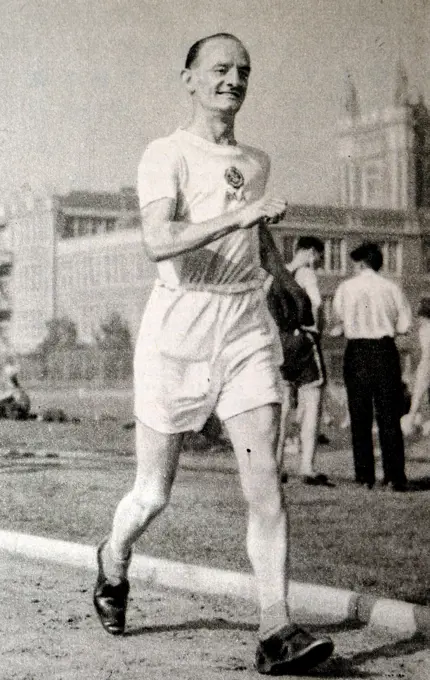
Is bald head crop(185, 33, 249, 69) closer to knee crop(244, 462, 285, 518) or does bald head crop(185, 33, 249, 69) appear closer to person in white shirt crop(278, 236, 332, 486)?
person in white shirt crop(278, 236, 332, 486)

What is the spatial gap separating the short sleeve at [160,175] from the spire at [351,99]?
90cm

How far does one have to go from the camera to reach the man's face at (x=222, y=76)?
3.46 m

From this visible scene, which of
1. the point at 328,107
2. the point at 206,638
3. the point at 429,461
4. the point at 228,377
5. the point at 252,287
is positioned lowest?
the point at 206,638

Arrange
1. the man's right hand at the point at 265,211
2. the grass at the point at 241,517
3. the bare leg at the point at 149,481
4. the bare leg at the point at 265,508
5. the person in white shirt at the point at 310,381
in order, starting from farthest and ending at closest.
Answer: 1. the person in white shirt at the point at 310,381
2. the grass at the point at 241,517
3. the bare leg at the point at 149,481
4. the bare leg at the point at 265,508
5. the man's right hand at the point at 265,211

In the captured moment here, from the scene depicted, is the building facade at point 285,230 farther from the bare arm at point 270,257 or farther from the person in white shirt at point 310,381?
the bare arm at point 270,257

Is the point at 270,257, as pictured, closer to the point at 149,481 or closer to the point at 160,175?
the point at 160,175

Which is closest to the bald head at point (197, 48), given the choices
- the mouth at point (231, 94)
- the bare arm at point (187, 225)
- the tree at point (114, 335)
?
the mouth at point (231, 94)

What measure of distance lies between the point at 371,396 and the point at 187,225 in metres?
1.21

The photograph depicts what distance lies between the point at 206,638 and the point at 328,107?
1730 millimetres

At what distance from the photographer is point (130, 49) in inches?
162

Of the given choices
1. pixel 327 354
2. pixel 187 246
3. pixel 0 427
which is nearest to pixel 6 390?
pixel 0 427

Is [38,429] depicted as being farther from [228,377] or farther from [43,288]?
[228,377]

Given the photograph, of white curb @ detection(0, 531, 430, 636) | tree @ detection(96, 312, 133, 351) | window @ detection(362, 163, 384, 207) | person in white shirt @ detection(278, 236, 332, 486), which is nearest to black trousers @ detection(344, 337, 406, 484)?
person in white shirt @ detection(278, 236, 332, 486)

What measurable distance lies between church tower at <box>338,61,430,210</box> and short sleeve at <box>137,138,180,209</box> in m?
0.92
